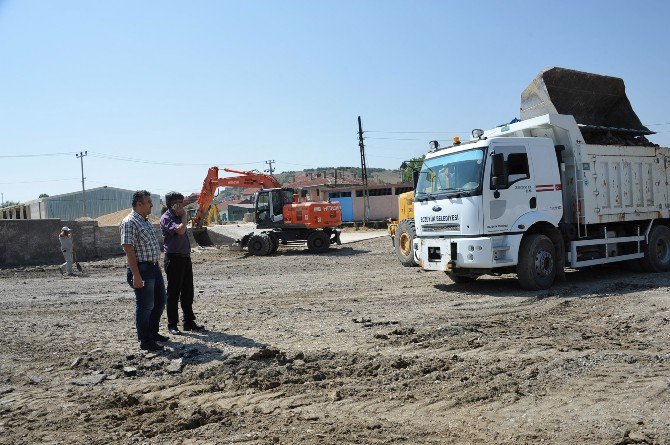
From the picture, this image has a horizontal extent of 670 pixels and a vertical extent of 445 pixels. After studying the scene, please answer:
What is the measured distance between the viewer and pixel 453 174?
10.3m

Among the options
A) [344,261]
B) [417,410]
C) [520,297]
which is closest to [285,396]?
[417,410]

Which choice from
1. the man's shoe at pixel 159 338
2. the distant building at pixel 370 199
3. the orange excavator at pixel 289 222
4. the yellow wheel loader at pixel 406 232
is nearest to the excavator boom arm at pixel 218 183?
the orange excavator at pixel 289 222

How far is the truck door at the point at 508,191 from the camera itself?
9.70 m

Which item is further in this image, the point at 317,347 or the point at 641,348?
the point at 317,347

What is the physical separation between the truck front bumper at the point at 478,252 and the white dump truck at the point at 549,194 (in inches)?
0.7

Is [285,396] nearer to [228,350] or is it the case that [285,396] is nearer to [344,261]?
[228,350]

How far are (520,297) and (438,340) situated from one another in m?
3.53

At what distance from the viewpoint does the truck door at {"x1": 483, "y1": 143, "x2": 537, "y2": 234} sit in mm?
9695

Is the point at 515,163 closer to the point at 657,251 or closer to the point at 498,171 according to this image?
the point at 498,171

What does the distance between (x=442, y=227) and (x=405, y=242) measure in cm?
469

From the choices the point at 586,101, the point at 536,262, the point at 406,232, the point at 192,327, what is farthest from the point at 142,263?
the point at 586,101

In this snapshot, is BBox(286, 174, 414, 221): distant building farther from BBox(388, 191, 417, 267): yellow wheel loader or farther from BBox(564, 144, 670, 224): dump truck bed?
BBox(564, 144, 670, 224): dump truck bed

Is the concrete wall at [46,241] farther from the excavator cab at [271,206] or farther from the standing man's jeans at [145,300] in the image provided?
the standing man's jeans at [145,300]

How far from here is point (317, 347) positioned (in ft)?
21.4
